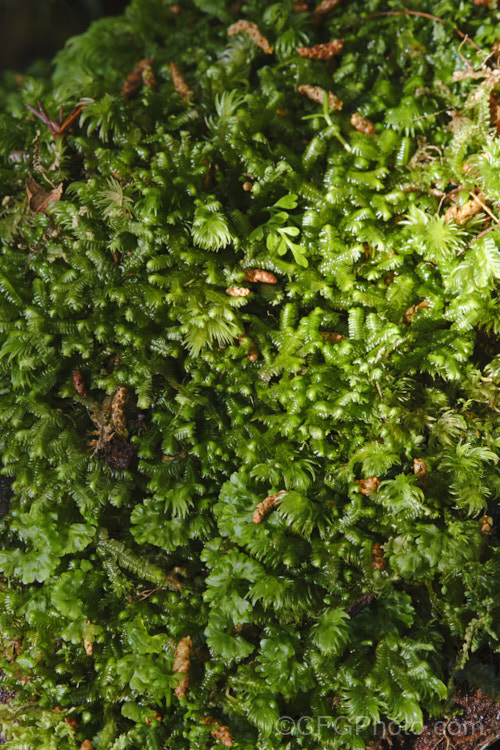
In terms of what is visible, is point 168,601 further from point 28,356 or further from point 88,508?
point 28,356

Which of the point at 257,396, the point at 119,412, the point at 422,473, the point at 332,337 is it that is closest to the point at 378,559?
the point at 422,473

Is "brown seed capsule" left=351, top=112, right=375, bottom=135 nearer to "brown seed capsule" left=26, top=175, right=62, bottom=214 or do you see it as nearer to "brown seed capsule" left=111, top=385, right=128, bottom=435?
"brown seed capsule" left=26, top=175, right=62, bottom=214

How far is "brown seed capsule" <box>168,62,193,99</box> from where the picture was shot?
3.04 m

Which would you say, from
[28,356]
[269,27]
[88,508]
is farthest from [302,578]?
[269,27]

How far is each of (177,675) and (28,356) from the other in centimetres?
166

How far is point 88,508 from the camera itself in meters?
2.46

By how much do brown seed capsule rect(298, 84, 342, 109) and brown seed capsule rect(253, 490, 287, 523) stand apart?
7.15 feet

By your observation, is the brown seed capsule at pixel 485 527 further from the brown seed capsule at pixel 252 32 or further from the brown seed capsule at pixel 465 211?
the brown seed capsule at pixel 252 32

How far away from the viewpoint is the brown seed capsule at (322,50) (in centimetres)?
305

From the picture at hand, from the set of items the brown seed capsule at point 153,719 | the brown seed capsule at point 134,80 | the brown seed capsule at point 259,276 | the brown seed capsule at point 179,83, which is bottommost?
the brown seed capsule at point 153,719

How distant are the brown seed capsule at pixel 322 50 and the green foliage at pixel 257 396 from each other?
0.21 ft

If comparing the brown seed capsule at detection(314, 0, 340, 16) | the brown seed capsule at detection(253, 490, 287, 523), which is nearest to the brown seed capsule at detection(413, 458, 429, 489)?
the brown seed capsule at detection(253, 490, 287, 523)

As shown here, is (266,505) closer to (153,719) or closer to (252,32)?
(153,719)

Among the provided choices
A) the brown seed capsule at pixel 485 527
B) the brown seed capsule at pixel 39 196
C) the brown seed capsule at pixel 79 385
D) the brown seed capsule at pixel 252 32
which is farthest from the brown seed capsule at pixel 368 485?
the brown seed capsule at pixel 252 32
